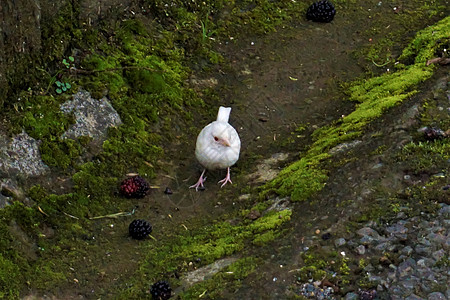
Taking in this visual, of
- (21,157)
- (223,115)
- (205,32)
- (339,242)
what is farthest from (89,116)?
(339,242)

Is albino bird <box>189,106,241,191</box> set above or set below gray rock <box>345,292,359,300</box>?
below

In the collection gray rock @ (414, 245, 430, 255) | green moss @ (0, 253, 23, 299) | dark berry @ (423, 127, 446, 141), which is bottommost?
green moss @ (0, 253, 23, 299)

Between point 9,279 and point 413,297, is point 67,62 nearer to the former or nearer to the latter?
point 9,279

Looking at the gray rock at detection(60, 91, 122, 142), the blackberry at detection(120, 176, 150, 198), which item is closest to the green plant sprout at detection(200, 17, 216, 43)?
the gray rock at detection(60, 91, 122, 142)

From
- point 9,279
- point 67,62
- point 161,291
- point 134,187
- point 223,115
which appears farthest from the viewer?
point 67,62

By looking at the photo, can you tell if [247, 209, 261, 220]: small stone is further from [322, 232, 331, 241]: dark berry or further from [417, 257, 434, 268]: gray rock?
[417, 257, 434, 268]: gray rock

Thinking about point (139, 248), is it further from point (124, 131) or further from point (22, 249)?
point (124, 131)

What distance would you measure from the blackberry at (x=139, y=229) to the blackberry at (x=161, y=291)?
0.93m

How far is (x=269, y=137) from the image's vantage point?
25.7ft

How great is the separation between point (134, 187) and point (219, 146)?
0.94m

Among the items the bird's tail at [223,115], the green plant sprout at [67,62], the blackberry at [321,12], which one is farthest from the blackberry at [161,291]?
the blackberry at [321,12]

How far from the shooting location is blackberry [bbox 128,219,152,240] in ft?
20.7

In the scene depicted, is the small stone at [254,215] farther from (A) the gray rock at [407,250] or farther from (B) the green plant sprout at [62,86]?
(B) the green plant sprout at [62,86]

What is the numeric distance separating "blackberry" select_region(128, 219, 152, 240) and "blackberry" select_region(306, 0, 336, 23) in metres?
4.74
